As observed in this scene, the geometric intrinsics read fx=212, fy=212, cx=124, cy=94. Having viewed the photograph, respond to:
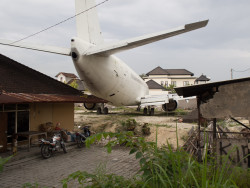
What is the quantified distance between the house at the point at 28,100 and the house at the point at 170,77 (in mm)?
59000

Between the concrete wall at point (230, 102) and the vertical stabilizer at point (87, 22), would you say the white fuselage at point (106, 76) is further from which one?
the concrete wall at point (230, 102)

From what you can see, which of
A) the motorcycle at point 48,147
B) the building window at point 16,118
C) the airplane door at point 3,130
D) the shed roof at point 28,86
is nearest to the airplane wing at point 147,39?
the shed roof at point 28,86

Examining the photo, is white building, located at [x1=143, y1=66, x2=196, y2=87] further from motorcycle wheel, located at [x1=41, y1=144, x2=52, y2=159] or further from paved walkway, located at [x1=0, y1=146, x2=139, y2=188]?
motorcycle wheel, located at [x1=41, y1=144, x2=52, y2=159]

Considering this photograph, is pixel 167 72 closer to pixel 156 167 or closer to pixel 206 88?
pixel 206 88

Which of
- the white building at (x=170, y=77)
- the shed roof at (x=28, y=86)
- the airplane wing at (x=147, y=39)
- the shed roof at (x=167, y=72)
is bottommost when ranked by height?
the shed roof at (x=28, y=86)

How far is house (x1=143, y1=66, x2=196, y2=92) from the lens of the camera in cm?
7112

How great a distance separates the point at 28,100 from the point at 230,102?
7497mm

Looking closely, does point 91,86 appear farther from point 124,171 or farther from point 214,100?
point 214,100

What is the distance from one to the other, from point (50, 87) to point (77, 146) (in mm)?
4266

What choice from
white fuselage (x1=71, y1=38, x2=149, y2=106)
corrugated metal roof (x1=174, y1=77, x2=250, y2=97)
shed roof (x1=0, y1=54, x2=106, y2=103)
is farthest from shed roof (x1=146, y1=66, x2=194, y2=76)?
corrugated metal roof (x1=174, y1=77, x2=250, y2=97)

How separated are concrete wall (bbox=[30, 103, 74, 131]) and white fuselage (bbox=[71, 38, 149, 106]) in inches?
103

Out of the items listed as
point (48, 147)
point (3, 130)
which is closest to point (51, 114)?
point (3, 130)

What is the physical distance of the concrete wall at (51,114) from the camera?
460 inches

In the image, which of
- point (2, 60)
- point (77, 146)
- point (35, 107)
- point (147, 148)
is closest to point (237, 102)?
point (147, 148)
